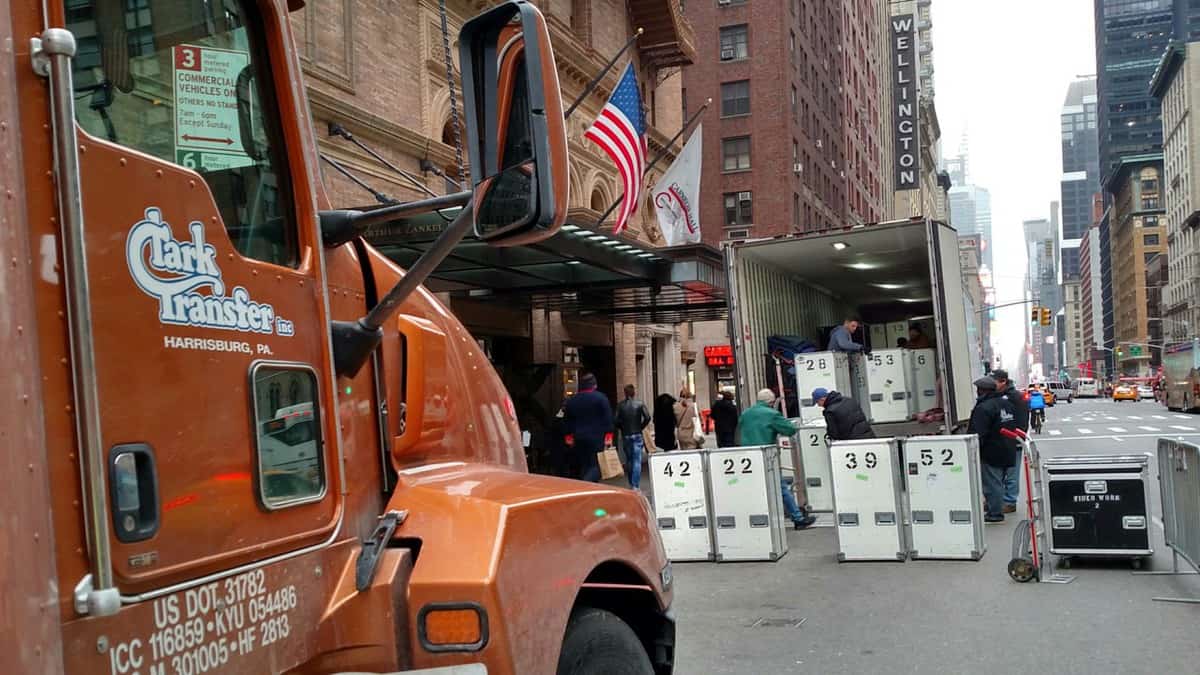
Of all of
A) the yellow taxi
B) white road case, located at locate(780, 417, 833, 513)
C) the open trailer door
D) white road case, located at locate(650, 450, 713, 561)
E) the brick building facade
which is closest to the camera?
white road case, located at locate(650, 450, 713, 561)

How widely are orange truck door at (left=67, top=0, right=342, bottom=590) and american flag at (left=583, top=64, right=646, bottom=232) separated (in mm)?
12303

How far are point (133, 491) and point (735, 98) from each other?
5140cm

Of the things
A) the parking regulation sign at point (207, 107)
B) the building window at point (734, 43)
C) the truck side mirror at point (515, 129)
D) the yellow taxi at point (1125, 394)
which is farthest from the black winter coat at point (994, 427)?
the yellow taxi at point (1125, 394)

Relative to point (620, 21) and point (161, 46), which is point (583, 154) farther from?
point (161, 46)

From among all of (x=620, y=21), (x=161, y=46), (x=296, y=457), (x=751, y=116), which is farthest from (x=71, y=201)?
(x=751, y=116)

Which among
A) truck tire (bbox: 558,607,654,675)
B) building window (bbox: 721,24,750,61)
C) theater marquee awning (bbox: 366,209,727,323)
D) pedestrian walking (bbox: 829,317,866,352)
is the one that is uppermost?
building window (bbox: 721,24,750,61)

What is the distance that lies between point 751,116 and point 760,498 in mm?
42536

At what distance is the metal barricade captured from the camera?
26.4ft

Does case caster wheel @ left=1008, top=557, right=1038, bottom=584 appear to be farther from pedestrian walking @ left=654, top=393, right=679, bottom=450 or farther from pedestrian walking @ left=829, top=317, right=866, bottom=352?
pedestrian walking @ left=654, top=393, right=679, bottom=450

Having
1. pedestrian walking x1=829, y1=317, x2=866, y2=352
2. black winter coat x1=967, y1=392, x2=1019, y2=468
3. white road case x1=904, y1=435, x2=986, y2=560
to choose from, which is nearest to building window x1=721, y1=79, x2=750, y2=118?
pedestrian walking x1=829, y1=317, x2=866, y2=352

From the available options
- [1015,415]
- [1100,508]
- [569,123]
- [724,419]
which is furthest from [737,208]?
[1100,508]

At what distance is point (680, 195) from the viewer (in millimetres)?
19172

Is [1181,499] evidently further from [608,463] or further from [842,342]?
[608,463]

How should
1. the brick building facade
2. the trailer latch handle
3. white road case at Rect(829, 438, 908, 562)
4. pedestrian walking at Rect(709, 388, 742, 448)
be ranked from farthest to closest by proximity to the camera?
pedestrian walking at Rect(709, 388, 742, 448), the brick building facade, white road case at Rect(829, 438, 908, 562), the trailer latch handle
